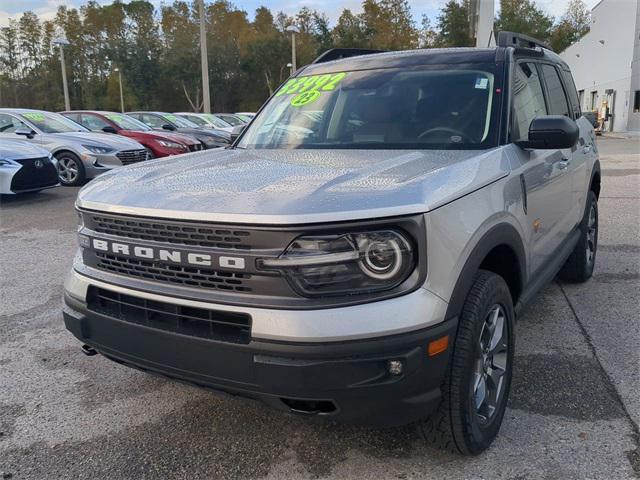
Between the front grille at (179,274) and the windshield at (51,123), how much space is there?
407 inches

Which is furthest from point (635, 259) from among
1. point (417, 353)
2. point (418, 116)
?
point (417, 353)

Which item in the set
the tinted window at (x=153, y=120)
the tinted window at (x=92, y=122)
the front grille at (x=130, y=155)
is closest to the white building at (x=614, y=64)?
the tinted window at (x=153, y=120)

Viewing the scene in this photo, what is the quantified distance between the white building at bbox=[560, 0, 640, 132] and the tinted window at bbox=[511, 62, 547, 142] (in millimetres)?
30698

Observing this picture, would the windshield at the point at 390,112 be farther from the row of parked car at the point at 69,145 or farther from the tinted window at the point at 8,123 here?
the tinted window at the point at 8,123

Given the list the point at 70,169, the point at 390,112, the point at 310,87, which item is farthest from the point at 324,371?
the point at 70,169

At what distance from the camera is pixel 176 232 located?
236cm

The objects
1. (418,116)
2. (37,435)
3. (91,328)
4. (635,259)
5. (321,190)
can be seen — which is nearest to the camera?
(321,190)

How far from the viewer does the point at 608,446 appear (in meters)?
2.76

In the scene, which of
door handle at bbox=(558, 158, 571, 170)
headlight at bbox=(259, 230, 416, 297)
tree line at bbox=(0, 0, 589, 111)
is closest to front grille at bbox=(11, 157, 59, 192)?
door handle at bbox=(558, 158, 571, 170)

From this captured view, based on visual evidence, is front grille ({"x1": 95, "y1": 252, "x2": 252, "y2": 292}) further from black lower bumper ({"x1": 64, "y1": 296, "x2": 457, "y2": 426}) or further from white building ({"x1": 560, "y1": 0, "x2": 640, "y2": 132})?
white building ({"x1": 560, "y1": 0, "x2": 640, "y2": 132})

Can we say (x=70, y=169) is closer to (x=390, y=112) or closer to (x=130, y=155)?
(x=130, y=155)

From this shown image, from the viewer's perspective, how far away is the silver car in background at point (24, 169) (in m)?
9.47

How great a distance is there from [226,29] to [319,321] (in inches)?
2865

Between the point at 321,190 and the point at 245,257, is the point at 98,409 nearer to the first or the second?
the point at 245,257
